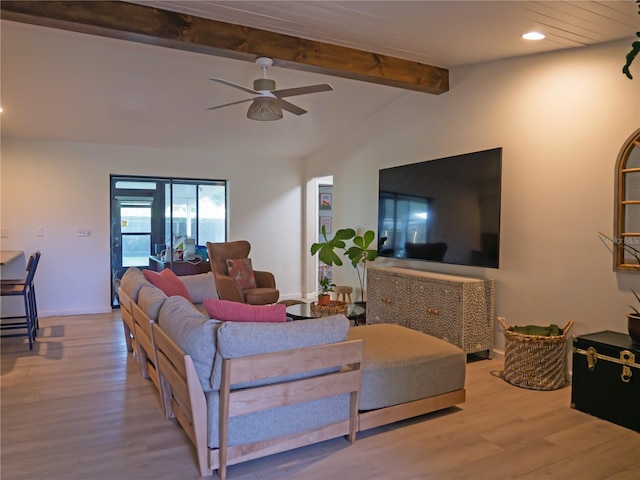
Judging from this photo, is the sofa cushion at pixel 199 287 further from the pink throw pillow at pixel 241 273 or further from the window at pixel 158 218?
the window at pixel 158 218

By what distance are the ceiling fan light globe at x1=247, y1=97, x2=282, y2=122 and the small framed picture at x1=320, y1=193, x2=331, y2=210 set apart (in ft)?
15.9

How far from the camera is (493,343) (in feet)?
14.0

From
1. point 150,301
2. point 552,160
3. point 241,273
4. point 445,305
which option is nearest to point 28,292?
point 241,273

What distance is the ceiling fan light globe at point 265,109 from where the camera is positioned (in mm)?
3607

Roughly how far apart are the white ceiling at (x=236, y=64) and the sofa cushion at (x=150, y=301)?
1996mm

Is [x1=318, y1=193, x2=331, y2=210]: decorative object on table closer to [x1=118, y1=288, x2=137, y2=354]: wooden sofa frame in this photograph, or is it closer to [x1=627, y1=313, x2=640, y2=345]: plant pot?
[x1=118, y1=288, x2=137, y2=354]: wooden sofa frame

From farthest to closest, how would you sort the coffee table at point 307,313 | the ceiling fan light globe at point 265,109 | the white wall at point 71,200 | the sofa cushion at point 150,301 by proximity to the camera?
the white wall at point 71,200
the coffee table at point 307,313
the ceiling fan light globe at point 265,109
the sofa cushion at point 150,301

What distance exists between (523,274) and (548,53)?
75.2 inches

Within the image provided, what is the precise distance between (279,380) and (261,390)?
0.45ft

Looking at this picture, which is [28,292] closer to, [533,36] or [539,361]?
[539,361]

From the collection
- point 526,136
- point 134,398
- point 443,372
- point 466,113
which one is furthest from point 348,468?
point 466,113

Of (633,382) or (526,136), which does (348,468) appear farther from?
(526,136)

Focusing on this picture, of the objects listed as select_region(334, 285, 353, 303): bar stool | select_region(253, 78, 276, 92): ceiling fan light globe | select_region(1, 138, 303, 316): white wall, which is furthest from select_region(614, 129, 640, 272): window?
select_region(1, 138, 303, 316): white wall

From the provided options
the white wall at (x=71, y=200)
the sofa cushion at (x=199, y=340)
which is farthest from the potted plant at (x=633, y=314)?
the white wall at (x=71, y=200)
